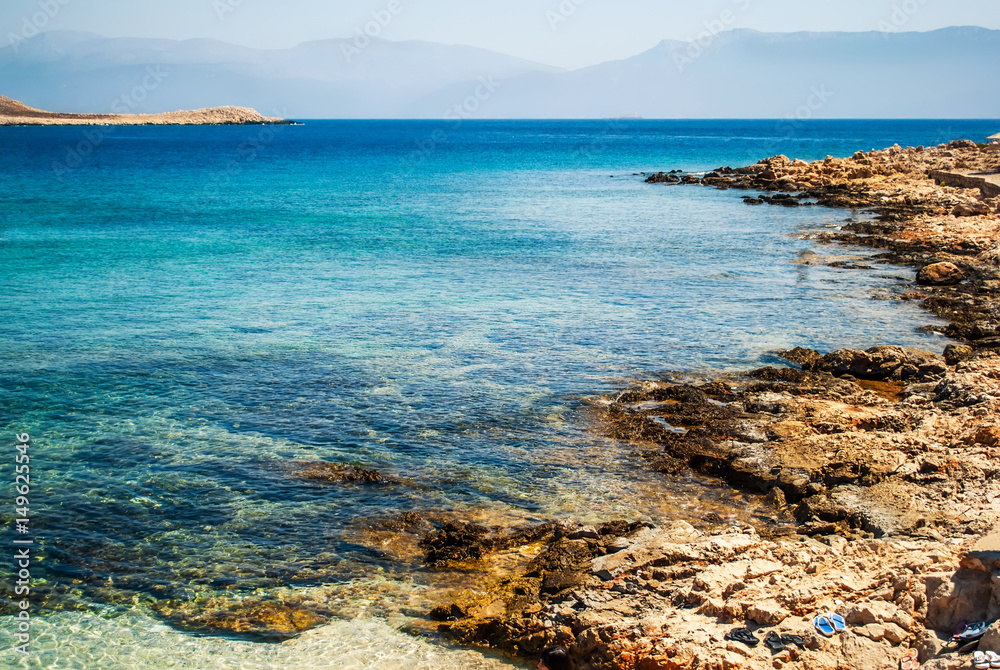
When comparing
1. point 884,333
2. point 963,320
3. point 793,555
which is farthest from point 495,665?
point 963,320

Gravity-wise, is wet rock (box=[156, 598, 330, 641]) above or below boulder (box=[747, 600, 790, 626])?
below

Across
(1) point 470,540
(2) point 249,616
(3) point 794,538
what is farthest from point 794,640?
(2) point 249,616

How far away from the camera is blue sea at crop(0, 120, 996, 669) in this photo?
974 cm

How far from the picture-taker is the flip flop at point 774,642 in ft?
24.7

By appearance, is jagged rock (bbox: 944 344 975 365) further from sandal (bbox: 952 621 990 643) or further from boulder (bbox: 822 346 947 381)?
sandal (bbox: 952 621 990 643)

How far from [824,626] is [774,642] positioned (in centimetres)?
55

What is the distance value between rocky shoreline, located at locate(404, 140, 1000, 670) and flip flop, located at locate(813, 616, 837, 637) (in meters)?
0.14

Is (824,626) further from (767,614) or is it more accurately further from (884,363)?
(884,363)

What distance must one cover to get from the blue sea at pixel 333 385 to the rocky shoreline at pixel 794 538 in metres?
0.67

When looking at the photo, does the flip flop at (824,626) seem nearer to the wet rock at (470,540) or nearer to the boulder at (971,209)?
the wet rock at (470,540)

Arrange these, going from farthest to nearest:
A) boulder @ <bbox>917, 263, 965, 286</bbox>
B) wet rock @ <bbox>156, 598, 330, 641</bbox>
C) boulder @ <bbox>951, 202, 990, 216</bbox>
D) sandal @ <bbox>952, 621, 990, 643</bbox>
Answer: boulder @ <bbox>951, 202, 990, 216</bbox>
boulder @ <bbox>917, 263, 965, 286</bbox>
wet rock @ <bbox>156, 598, 330, 641</bbox>
sandal @ <bbox>952, 621, 990, 643</bbox>

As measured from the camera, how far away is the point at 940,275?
25391mm

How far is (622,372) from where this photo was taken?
17.4m

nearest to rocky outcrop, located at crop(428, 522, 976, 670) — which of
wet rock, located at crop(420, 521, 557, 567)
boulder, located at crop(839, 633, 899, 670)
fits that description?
boulder, located at crop(839, 633, 899, 670)
